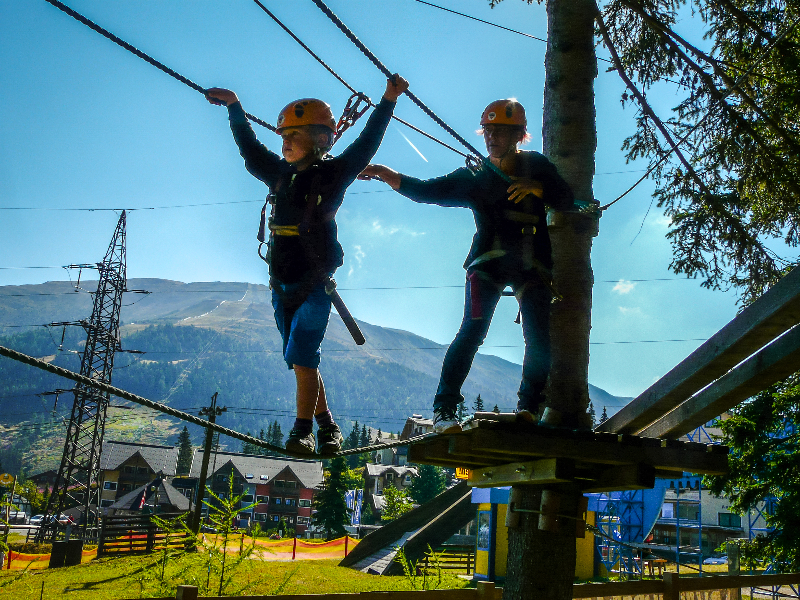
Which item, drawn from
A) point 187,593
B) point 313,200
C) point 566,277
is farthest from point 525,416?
point 187,593

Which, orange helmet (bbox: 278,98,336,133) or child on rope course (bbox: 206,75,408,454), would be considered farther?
orange helmet (bbox: 278,98,336,133)

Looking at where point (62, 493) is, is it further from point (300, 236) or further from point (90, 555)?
point (300, 236)

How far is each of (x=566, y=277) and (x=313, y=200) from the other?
231 centimetres

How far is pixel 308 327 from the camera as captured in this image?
3676 millimetres

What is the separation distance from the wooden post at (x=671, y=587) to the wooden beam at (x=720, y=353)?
300cm

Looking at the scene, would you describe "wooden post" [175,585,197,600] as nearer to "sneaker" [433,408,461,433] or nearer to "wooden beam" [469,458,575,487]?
"wooden beam" [469,458,575,487]

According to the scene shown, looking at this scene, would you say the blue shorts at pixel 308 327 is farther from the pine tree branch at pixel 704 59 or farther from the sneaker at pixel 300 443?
the pine tree branch at pixel 704 59

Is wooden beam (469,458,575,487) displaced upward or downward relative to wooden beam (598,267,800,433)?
downward

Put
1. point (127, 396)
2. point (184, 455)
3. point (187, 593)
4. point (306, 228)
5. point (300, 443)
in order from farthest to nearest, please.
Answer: point (184, 455) → point (187, 593) → point (306, 228) → point (300, 443) → point (127, 396)

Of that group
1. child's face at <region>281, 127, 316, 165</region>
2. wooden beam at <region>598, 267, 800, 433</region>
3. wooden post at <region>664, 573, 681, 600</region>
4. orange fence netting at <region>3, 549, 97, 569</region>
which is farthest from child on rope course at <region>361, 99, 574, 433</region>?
orange fence netting at <region>3, 549, 97, 569</region>

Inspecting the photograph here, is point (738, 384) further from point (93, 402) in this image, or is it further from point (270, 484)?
point (270, 484)

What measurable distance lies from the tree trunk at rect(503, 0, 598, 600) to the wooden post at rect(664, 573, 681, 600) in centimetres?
326

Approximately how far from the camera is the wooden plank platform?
145 inches

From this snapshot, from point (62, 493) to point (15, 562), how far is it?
444 cm
